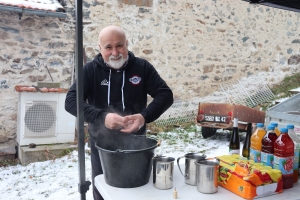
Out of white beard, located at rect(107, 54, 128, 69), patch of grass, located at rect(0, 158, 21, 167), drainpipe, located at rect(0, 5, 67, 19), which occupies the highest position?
drainpipe, located at rect(0, 5, 67, 19)

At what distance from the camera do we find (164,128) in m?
6.50

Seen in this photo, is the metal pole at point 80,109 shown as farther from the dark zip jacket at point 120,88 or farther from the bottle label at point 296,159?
the bottle label at point 296,159

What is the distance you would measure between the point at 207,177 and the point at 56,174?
3207 millimetres

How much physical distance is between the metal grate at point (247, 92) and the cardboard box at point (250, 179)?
19.9 feet

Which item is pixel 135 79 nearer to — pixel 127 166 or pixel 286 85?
pixel 127 166

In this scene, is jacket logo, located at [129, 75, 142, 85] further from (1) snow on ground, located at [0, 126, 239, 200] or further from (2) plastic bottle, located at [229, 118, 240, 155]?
(1) snow on ground, located at [0, 126, 239, 200]

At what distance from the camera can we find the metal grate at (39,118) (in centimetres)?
476

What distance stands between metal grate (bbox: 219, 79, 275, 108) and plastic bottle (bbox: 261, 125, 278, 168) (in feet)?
19.4

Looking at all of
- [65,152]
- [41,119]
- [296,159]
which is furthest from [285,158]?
[41,119]

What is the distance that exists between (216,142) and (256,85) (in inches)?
121

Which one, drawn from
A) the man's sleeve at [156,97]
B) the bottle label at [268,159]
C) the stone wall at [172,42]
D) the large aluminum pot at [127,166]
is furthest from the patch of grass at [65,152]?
the bottle label at [268,159]

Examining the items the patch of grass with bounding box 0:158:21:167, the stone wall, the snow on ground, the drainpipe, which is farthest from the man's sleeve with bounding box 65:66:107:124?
the stone wall

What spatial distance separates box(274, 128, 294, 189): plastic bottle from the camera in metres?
1.59

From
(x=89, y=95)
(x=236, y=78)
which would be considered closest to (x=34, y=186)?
(x=89, y=95)
